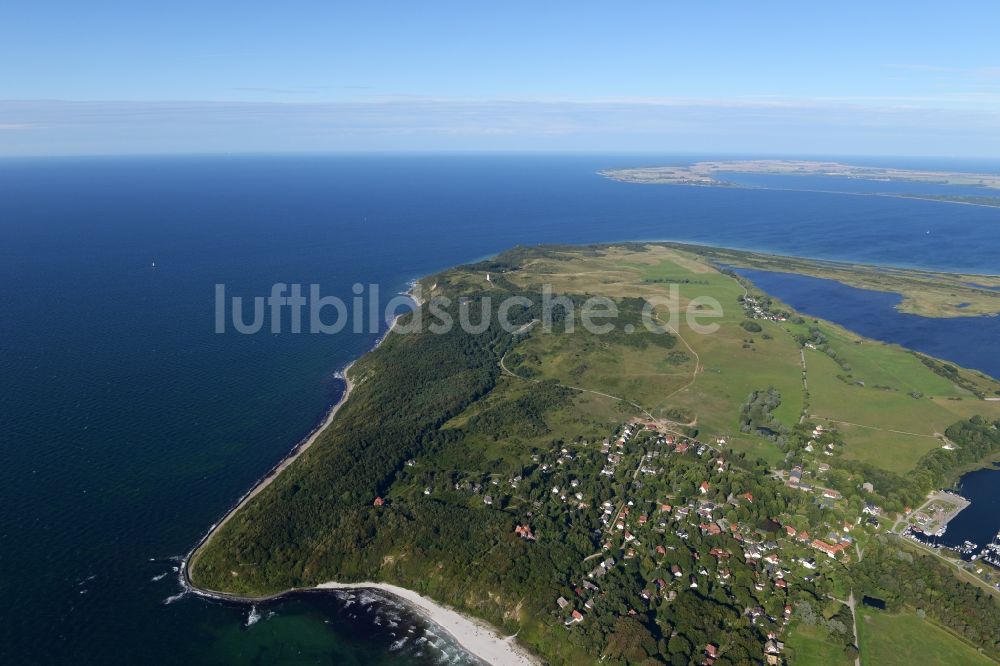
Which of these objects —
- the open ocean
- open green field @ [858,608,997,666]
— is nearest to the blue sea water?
the open ocean

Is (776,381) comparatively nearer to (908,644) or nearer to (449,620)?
(908,644)

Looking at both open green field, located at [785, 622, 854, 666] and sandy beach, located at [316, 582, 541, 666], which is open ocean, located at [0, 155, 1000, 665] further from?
open green field, located at [785, 622, 854, 666]

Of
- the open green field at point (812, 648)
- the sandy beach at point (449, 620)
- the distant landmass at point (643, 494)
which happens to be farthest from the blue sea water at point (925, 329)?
the sandy beach at point (449, 620)

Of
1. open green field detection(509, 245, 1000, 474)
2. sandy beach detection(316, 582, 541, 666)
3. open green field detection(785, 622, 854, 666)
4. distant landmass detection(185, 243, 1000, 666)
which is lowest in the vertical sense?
sandy beach detection(316, 582, 541, 666)

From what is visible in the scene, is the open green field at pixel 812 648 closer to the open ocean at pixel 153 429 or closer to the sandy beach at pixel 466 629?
the sandy beach at pixel 466 629

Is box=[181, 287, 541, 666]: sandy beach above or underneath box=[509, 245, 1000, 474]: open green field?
underneath

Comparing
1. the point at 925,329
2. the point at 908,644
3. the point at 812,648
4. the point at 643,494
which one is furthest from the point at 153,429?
the point at 925,329
